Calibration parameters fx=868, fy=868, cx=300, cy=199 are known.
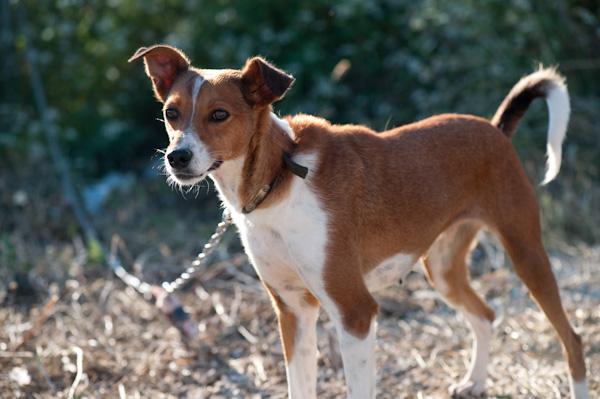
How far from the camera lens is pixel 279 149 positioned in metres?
3.74

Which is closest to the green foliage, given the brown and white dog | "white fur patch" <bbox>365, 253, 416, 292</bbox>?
the brown and white dog

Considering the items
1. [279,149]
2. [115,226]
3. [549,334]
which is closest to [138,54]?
[279,149]

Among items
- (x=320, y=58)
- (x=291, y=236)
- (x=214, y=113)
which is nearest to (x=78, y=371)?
(x=291, y=236)

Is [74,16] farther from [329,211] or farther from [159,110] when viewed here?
[329,211]

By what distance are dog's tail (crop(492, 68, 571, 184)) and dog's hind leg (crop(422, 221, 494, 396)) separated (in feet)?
1.80

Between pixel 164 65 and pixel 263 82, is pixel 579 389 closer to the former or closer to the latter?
pixel 263 82

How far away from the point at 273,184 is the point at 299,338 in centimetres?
75

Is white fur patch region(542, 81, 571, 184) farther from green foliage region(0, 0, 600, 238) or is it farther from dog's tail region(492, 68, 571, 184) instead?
green foliage region(0, 0, 600, 238)

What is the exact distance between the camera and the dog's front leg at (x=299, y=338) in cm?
394

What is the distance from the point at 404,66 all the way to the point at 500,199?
4.98 m

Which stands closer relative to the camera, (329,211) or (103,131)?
(329,211)

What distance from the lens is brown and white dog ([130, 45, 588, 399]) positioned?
3.63m

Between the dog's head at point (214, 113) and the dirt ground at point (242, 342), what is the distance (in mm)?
1668

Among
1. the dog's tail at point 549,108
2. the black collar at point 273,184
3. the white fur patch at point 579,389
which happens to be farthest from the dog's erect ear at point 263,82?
the white fur patch at point 579,389
